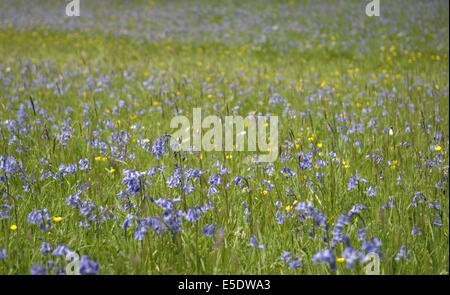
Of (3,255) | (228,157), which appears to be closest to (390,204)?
(228,157)

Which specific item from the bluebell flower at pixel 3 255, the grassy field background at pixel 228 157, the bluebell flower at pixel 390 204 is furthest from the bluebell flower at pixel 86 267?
the bluebell flower at pixel 390 204

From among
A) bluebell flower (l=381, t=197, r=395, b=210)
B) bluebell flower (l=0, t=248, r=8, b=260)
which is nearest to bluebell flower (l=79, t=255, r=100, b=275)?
bluebell flower (l=0, t=248, r=8, b=260)

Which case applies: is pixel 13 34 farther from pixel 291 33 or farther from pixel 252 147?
pixel 252 147

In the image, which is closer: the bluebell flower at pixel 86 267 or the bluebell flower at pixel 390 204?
the bluebell flower at pixel 86 267

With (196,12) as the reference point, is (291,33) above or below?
below

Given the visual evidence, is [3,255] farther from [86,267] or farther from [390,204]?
[390,204]

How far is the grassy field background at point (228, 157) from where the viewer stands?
1919mm

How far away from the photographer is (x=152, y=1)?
65.9 ft

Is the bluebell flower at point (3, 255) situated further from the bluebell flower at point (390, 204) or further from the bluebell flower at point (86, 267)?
the bluebell flower at point (390, 204)

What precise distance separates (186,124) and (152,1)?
707 inches

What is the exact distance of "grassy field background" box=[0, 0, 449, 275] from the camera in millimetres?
1919

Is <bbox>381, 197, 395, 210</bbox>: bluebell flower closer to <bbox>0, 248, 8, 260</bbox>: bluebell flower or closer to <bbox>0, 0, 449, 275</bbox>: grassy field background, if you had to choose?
<bbox>0, 0, 449, 275</bbox>: grassy field background

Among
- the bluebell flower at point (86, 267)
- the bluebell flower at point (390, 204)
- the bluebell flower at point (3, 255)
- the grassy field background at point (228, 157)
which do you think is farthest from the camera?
the bluebell flower at point (390, 204)
